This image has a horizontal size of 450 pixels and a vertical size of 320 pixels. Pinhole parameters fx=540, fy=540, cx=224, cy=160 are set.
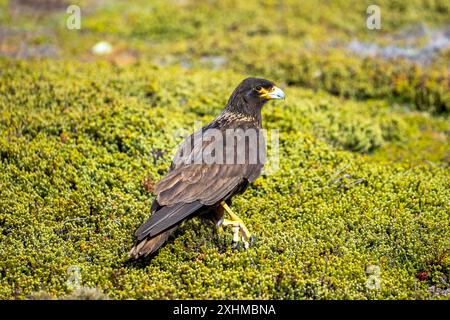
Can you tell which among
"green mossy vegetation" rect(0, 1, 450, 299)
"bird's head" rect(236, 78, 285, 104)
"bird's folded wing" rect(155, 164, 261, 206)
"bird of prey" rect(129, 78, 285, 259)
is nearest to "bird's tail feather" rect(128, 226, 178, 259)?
"bird of prey" rect(129, 78, 285, 259)

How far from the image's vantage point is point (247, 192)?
10531 mm

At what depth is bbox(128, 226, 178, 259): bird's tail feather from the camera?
26.3 feet

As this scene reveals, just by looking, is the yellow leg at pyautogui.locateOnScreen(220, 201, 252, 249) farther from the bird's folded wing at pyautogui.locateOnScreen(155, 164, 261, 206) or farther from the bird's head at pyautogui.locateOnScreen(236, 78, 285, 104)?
the bird's head at pyautogui.locateOnScreen(236, 78, 285, 104)

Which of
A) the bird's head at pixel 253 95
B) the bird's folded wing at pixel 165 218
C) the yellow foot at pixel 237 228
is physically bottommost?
the yellow foot at pixel 237 228

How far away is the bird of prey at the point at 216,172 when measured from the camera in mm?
8078

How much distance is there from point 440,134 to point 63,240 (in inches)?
412

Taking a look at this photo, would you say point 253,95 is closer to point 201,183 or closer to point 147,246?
point 201,183

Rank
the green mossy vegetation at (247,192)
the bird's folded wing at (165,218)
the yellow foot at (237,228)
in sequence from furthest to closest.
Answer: the yellow foot at (237,228), the green mossy vegetation at (247,192), the bird's folded wing at (165,218)

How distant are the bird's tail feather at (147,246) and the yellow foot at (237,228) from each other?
1.18 meters

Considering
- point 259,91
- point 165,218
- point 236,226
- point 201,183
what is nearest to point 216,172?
point 201,183

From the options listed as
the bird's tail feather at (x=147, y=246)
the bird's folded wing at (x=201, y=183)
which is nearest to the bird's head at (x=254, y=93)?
the bird's folded wing at (x=201, y=183)

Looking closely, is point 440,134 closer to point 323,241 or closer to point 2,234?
point 323,241

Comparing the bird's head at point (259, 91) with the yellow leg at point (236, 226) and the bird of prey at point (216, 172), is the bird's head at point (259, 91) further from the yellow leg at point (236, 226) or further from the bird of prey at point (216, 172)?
the yellow leg at point (236, 226)
